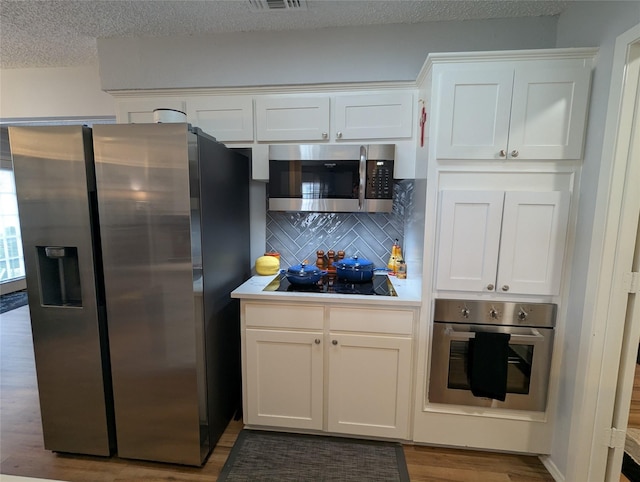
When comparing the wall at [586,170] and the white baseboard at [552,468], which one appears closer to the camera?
the wall at [586,170]

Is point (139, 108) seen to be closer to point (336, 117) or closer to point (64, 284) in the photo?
point (64, 284)

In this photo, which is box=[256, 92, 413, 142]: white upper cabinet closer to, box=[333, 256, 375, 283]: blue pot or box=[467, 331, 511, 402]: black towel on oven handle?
box=[333, 256, 375, 283]: blue pot

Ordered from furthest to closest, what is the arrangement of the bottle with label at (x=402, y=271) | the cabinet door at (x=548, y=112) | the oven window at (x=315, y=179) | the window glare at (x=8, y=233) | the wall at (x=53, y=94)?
the window glare at (x=8, y=233) → the wall at (x=53, y=94) → the bottle with label at (x=402, y=271) → the oven window at (x=315, y=179) → the cabinet door at (x=548, y=112)

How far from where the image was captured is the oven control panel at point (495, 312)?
158cm

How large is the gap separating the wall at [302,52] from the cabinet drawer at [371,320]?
1482 mm

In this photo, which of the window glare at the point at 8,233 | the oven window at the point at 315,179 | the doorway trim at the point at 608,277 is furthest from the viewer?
the window glare at the point at 8,233

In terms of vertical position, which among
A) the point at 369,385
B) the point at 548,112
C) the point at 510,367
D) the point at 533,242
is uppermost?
the point at 548,112

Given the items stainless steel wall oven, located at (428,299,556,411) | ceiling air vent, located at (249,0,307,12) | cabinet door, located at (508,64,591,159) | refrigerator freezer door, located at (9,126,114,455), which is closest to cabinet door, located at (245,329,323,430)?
stainless steel wall oven, located at (428,299,556,411)

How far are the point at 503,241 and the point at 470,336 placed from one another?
55 centimetres

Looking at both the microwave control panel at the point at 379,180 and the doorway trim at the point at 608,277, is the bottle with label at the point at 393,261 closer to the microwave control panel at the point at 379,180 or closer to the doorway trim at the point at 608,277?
the microwave control panel at the point at 379,180

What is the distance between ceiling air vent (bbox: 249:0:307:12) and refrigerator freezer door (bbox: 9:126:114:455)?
1.16 metres

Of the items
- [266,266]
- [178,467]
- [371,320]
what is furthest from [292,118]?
[178,467]

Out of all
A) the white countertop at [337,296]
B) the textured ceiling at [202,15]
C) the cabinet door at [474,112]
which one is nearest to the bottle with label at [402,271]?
the white countertop at [337,296]

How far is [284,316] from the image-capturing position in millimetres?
1720
